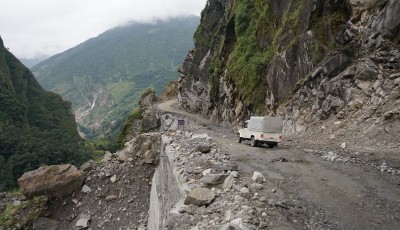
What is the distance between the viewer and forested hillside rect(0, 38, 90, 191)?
6706 centimetres

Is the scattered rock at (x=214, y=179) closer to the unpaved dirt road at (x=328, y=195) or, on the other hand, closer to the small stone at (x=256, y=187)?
the small stone at (x=256, y=187)

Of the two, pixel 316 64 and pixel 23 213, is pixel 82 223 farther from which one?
pixel 316 64

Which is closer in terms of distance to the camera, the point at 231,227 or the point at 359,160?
the point at 231,227

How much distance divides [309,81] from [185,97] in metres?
49.4

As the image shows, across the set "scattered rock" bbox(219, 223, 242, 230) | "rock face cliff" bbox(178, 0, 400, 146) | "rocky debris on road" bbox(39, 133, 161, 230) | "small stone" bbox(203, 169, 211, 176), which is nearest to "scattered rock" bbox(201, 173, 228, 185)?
"small stone" bbox(203, 169, 211, 176)

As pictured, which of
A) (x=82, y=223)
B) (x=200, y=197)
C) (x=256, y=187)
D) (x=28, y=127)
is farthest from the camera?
(x=28, y=127)

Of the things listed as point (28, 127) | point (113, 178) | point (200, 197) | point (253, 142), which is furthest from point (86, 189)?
point (28, 127)

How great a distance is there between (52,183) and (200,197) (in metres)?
18.1

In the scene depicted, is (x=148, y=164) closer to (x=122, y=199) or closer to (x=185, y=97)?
(x=122, y=199)

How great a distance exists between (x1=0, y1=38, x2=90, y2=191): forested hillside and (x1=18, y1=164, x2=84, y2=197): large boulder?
35.5 m

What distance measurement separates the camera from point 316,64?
2756cm

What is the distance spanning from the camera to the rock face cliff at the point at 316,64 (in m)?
20.5

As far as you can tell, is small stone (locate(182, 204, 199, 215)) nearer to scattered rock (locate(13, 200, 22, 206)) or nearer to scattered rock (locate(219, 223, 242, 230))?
scattered rock (locate(219, 223, 242, 230))

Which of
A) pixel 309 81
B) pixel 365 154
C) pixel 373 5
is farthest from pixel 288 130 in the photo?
pixel 365 154
